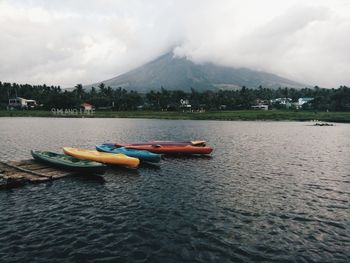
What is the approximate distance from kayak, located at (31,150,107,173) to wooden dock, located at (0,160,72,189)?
2.18 feet

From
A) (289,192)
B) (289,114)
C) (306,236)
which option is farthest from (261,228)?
(289,114)

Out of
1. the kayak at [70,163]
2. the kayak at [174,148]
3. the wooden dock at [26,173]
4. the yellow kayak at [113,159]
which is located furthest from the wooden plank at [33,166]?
the kayak at [174,148]

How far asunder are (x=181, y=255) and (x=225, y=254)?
8.29ft

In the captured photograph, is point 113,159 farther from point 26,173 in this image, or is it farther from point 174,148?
point 174,148

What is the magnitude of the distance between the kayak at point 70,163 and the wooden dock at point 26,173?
2.18 feet

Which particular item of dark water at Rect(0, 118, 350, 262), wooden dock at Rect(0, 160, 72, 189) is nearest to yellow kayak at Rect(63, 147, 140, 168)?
dark water at Rect(0, 118, 350, 262)

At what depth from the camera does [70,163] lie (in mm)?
34438

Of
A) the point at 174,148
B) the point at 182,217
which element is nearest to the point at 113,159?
the point at 174,148

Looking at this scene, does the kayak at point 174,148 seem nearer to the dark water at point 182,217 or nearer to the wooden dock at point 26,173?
the dark water at point 182,217

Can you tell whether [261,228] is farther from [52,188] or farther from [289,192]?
[52,188]

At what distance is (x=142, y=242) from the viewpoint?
18.6 meters

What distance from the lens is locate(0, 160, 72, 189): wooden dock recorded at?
28688 mm

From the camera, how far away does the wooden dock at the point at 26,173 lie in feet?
94.1

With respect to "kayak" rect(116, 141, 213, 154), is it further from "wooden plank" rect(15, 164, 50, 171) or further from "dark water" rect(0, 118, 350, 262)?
"wooden plank" rect(15, 164, 50, 171)
